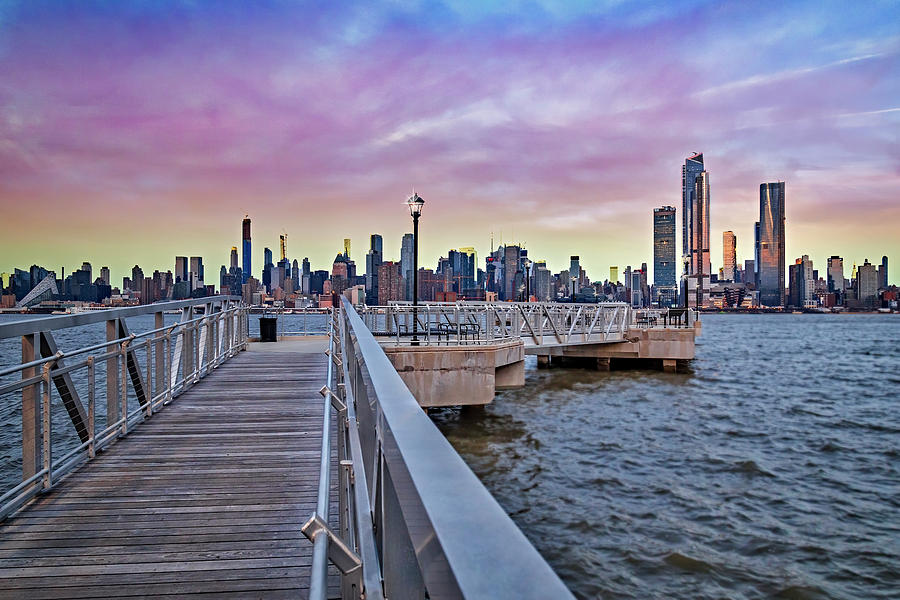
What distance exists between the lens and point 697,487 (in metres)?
12.6

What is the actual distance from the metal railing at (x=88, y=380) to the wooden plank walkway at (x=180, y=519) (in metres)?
0.21

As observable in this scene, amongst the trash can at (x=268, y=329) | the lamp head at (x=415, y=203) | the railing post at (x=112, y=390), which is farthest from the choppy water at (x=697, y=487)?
the lamp head at (x=415, y=203)

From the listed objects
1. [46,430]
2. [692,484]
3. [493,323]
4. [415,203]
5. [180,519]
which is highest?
[415,203]

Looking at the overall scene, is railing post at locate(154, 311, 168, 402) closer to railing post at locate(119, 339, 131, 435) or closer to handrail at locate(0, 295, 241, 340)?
handrail at locate(0, 295, 241, 340)

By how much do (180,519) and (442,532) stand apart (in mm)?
4609

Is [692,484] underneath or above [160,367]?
underneath

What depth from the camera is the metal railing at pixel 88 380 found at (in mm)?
5227

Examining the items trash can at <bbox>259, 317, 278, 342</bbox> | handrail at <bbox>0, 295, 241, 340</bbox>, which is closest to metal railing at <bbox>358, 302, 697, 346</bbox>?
trash can at <bbox>259, 317, 278, 342</bbox>

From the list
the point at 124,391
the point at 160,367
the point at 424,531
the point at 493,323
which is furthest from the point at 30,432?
the point at 493,323

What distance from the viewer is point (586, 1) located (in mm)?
22391

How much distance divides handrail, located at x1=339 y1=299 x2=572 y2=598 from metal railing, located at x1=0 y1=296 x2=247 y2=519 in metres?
4.59

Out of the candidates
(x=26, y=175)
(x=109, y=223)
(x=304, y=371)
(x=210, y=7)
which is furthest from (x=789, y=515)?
(x=109, y=223)

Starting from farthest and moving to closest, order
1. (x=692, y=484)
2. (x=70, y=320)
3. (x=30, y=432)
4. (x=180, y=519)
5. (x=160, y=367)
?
(x=692, y=484) < (x=160, y=367) < (x=70, y=320) < (x=30, y=432) < (x=180, y=519)

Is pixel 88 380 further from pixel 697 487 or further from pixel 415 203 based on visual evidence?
pixel 415 203
